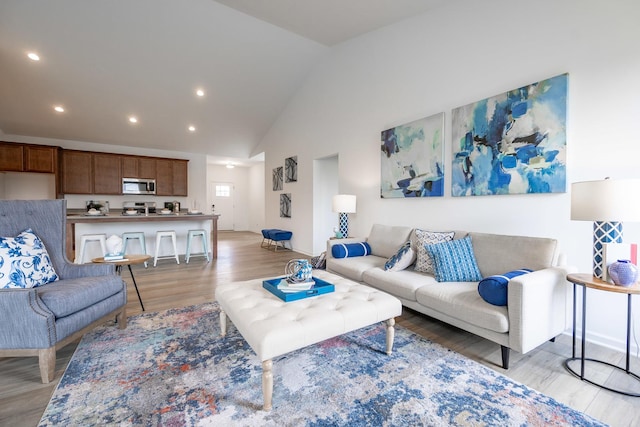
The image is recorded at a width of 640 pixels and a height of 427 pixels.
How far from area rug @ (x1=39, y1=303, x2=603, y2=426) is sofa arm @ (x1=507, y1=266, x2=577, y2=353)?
11.9 inches

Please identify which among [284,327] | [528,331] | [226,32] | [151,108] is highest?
[226,32]

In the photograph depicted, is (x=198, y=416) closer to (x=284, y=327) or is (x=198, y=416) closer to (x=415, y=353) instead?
(x=284, y=327)

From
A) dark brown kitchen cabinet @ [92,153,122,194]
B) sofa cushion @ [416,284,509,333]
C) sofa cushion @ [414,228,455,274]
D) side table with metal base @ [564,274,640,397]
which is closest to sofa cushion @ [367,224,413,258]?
sofa cushion @ [414,228,455,274]

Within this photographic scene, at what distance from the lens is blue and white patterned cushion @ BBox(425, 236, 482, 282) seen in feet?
8.00

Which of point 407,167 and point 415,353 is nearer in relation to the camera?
point 415,353

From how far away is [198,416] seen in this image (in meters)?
1.41

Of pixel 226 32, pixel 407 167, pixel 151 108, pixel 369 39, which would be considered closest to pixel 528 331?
pixel 407 167

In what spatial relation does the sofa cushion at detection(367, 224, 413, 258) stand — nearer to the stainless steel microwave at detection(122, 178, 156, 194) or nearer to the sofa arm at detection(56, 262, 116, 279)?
the sofa arm at detection(56, 262, 116, 279)

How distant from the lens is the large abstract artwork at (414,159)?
3.30 m

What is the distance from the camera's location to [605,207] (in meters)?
1.67

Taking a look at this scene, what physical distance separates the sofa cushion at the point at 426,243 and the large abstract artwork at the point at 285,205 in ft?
13.7

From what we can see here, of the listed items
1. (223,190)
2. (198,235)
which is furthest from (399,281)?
(223,190)

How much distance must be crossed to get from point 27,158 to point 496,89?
28.5ft

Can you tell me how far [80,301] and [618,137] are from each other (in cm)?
407
